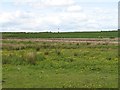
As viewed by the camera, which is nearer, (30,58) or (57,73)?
(57,73)

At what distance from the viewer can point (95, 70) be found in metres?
21.4

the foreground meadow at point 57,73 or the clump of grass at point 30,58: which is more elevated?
the clump of grass at point 30,58

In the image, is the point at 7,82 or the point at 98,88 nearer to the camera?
the point at 98,88

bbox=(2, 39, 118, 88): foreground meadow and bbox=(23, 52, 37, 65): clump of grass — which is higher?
bbox=(23, 52, 37, 65): clump of grass

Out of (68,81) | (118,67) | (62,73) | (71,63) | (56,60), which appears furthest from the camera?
(56,60)

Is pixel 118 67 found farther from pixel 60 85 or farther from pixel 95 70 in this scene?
pixel 60 85

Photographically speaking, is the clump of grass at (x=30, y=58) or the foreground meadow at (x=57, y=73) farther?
the clump of grass at (x=30, y=58)

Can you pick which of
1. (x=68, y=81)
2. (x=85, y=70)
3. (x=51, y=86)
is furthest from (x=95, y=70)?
(x=51, y=86)

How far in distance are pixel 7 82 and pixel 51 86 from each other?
7.76 ft

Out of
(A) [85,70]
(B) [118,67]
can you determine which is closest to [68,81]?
(A) [85,70]

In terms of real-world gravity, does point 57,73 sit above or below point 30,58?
below

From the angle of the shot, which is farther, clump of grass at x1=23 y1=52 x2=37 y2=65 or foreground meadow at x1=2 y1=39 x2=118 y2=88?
clump of grass at x1=23 y1=52 x2=37 y2=65

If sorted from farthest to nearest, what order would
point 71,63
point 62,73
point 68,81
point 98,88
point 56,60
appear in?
point 56,60 < point 71,63 < point 62,73 < point 68,81 < point 98,88

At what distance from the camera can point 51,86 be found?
1659 cm
